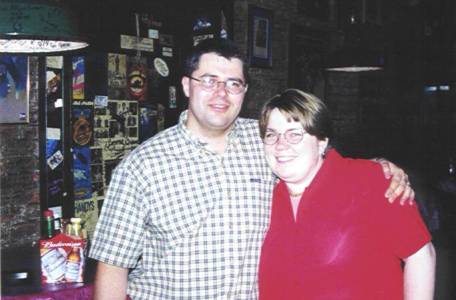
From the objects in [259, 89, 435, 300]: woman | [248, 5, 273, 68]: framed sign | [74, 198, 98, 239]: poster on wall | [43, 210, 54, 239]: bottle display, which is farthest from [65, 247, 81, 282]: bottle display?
[248, 5, 273, 68]: framed sign

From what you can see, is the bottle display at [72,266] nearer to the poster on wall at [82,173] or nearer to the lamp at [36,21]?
the lamp at [36,21]

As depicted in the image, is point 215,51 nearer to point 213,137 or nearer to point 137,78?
point 213,137

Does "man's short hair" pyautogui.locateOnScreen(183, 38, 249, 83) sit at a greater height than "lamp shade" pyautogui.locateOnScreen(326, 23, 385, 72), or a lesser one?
lesser

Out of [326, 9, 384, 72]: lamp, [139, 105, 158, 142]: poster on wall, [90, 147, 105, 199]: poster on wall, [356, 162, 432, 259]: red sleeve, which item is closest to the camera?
[356, 162, 432, 259]: red sleeve

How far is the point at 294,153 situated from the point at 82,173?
8.55 feet

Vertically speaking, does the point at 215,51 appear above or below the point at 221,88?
above

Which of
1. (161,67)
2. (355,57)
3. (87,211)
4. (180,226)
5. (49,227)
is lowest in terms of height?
(87,211)

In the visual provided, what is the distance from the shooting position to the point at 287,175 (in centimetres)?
169

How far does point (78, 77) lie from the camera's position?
3.81 meters

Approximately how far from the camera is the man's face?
1.79 meters

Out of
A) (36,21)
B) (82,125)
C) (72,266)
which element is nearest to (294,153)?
(36,21)

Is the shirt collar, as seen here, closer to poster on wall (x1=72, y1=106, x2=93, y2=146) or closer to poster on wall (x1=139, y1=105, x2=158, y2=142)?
poster on wall (x1=72, y1=106, x2=93, y2=146)

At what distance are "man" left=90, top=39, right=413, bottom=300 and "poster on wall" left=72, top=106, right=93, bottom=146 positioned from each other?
2.20 m

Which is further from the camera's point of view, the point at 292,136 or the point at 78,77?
the point at 78,77
